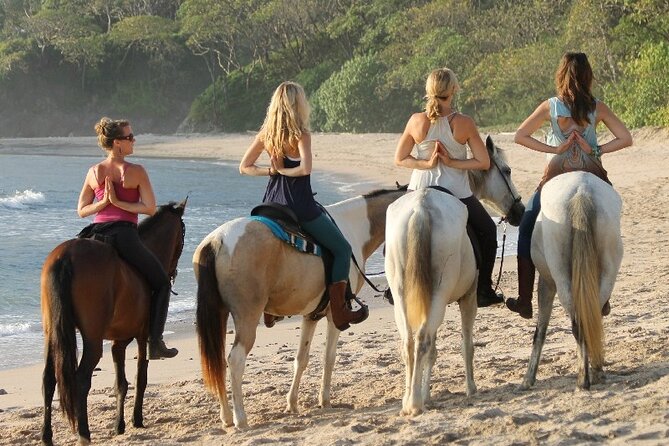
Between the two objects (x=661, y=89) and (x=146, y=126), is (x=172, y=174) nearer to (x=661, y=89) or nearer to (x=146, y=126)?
(x=661, y=89)

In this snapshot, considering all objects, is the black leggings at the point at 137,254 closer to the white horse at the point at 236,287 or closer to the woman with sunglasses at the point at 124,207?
the woman with sunglasses at the point at 124,207

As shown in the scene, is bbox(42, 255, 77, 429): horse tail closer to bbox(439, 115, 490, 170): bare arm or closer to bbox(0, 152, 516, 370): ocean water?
bbox(439, 115, 490, 170): bare arm

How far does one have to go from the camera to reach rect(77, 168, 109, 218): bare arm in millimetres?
6672

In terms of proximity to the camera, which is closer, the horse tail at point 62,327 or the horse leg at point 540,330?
the horse tail at point 62,327

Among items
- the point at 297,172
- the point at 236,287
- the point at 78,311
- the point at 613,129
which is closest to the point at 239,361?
the point at 236,287

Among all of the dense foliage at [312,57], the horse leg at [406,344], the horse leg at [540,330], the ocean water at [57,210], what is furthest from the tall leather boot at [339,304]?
the dense foliage at [312,57]

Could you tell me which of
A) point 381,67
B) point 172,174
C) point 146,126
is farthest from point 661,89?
point 146,126

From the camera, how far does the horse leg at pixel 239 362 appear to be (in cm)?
630

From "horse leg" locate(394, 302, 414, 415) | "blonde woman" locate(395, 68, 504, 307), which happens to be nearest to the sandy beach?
"horse leg" locate(394, 302, 414, 415)

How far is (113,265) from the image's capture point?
6.38m

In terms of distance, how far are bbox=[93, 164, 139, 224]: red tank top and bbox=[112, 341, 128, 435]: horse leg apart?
803 millimetres

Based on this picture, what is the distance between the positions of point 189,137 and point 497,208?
1912 inches

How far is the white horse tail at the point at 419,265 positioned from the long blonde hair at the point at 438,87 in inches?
28.9

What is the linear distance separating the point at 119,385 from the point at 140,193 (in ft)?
4.01
